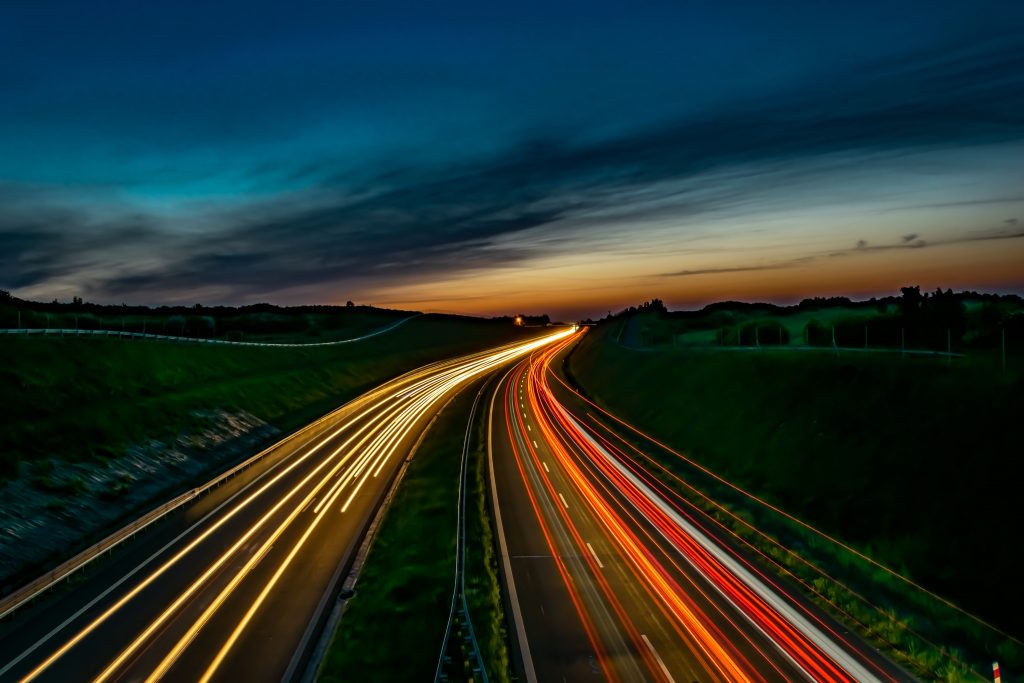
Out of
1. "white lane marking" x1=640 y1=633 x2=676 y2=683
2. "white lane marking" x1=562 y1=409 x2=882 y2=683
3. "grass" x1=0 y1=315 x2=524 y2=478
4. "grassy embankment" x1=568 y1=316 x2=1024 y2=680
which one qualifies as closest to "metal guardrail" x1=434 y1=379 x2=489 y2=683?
"white lane marking" x1=640 y1=633 x2=676 y2=683

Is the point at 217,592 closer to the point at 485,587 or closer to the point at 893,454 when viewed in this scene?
the point at 485,587

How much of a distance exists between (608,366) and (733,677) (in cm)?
6567

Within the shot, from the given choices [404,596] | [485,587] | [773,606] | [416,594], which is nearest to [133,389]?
[404,596]

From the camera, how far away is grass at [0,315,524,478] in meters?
33.1

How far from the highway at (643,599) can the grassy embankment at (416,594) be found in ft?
3.12

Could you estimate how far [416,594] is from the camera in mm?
20672

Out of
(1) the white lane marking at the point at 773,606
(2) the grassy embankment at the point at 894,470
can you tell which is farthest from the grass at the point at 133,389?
(2) the grassy embankment at the point at 894,470

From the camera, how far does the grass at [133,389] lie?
109 feet

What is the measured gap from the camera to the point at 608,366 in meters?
80.0

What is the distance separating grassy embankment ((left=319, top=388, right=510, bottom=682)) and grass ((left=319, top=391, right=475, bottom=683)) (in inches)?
1.1

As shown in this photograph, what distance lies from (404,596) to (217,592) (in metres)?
6.60

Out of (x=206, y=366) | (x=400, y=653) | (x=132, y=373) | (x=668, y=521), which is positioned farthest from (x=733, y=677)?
(x=206, y=366)

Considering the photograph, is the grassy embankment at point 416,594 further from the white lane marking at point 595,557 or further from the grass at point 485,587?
the white lane marking at point 595,557

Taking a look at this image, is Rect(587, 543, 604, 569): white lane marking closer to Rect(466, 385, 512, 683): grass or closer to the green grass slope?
Rect(466, 385, 512, 683): grass
